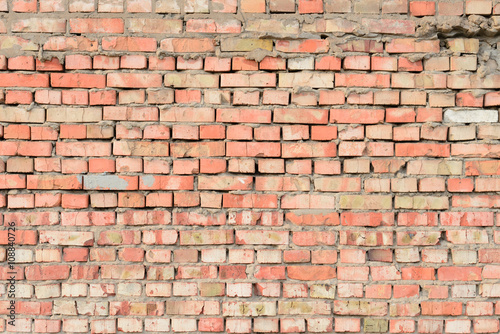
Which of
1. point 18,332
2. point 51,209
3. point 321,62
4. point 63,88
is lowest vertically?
point 18,332

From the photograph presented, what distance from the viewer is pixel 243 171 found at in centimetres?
206

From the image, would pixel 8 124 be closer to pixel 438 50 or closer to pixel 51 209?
pixel 51 209

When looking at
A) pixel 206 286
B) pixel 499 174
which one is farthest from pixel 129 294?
pixel 499 174

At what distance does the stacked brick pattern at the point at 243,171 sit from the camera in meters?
2.05

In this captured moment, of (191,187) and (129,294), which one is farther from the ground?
(191,187)

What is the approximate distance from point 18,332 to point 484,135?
96.8 inches

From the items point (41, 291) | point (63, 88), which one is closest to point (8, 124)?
point (63, 88)

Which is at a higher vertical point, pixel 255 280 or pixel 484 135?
pixel 484 135

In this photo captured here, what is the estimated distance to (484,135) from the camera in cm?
209

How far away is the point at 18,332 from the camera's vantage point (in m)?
2.05

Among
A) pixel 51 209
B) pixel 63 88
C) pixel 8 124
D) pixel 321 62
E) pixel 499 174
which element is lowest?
pixel 51 209

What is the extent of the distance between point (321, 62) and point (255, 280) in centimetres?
111

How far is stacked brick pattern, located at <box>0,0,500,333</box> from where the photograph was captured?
2.05m

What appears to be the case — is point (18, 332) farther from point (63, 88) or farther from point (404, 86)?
point (404, 86)
